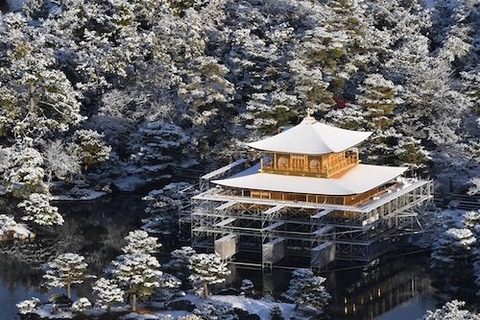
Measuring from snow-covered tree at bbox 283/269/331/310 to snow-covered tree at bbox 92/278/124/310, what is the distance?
5783mm

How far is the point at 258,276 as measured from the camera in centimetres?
4753

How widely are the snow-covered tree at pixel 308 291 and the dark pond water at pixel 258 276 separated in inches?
23.7

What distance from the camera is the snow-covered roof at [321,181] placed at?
1960 inches

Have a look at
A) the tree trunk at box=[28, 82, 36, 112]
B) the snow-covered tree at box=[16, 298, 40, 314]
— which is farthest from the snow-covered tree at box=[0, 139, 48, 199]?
the snow-covered tree at box=[16, 298, 40, 314]

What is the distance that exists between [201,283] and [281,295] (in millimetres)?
2970

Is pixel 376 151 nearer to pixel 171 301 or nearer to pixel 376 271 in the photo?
pixel 376 271

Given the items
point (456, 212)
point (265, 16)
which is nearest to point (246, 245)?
point (456, 212)

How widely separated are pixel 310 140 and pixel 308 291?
10.2 metres

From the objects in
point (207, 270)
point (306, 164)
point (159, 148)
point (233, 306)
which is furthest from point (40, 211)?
point (233, 306)

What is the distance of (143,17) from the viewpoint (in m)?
73.6

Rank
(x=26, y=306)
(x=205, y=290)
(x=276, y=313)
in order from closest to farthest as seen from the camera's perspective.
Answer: (x=276, y=313), (x=26, y=306), (x=205, y=290)

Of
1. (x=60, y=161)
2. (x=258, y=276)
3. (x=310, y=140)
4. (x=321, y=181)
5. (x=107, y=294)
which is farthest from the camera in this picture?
(x=60, y=161)

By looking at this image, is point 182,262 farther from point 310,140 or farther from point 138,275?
point 310,140

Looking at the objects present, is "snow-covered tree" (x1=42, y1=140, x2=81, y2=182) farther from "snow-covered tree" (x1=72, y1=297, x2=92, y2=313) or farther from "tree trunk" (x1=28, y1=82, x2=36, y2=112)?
"snow-covered tree" (x1=72, y1=297, x2=92, y2=313)
